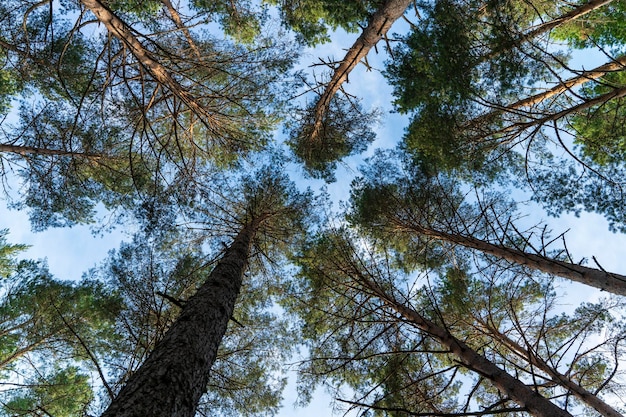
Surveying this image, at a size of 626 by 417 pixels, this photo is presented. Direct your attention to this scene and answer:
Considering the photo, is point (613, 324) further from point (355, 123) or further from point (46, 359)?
point (46, 359)

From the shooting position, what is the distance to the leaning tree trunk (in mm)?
2324

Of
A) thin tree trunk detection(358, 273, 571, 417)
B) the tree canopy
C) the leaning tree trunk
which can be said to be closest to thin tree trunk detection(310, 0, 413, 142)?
the tree canopy

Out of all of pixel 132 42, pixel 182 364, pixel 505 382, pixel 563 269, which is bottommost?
pixel 182 364

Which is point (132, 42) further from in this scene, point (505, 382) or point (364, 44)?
point (505, 382)

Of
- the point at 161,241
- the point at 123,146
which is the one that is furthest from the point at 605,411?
the point at 123,146

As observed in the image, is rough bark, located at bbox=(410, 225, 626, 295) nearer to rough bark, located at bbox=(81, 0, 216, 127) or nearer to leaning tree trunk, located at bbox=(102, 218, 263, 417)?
leaning tree trunk, located at bbox=(102, 218, 263, 417)

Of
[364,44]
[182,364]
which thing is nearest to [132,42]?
[182,364]

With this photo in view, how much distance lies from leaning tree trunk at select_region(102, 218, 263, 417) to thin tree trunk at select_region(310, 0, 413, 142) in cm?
422

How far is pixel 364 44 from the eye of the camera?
589 cm

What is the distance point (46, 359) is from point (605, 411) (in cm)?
1002

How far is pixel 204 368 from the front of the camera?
305 centimetres

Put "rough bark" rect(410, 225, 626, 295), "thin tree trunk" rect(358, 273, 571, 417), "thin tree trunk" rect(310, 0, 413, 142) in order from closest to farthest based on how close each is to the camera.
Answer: "thin tree trunk" rect(358, 273, 571, 417), "rough bark" rect(410, 225, 626, 295), "thin tree trunk" rect(310, 0, 413, 142)

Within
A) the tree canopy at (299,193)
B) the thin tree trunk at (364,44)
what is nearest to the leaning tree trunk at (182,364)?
the tree canopy at (299,193)

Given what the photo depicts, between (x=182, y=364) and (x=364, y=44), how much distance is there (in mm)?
5235
